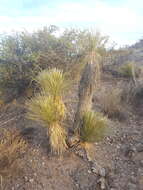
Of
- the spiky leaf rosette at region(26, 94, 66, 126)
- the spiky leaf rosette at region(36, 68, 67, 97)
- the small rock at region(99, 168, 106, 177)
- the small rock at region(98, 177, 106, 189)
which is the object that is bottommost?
the small rock at region(98, 177, 106, 189)

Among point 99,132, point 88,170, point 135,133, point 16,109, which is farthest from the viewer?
point 16,109

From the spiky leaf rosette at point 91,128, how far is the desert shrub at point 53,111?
16.2 inches

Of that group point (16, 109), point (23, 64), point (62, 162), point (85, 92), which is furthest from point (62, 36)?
point (62, 162)

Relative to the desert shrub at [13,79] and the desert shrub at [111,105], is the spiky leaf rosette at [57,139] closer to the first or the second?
the desert shrub at [111,105]

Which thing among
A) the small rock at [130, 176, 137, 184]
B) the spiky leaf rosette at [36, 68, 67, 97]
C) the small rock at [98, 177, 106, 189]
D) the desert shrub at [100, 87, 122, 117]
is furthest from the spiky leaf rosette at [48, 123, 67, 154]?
the desert shrub at [100, 87, 122, 117]

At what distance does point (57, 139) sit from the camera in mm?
3936

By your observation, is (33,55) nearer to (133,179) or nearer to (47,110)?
(47,110)

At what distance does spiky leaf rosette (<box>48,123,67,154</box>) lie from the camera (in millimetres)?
3928

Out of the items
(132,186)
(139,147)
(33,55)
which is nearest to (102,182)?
(132,186)

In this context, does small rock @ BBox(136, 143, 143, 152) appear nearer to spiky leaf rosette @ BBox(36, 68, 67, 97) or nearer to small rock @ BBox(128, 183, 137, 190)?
small rock @ BBox(128, 183, 137, 190)

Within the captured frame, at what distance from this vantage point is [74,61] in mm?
6992

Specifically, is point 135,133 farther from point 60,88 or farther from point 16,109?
point 16,109

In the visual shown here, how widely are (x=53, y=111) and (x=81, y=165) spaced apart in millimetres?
1173

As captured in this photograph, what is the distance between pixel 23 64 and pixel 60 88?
2578mm
